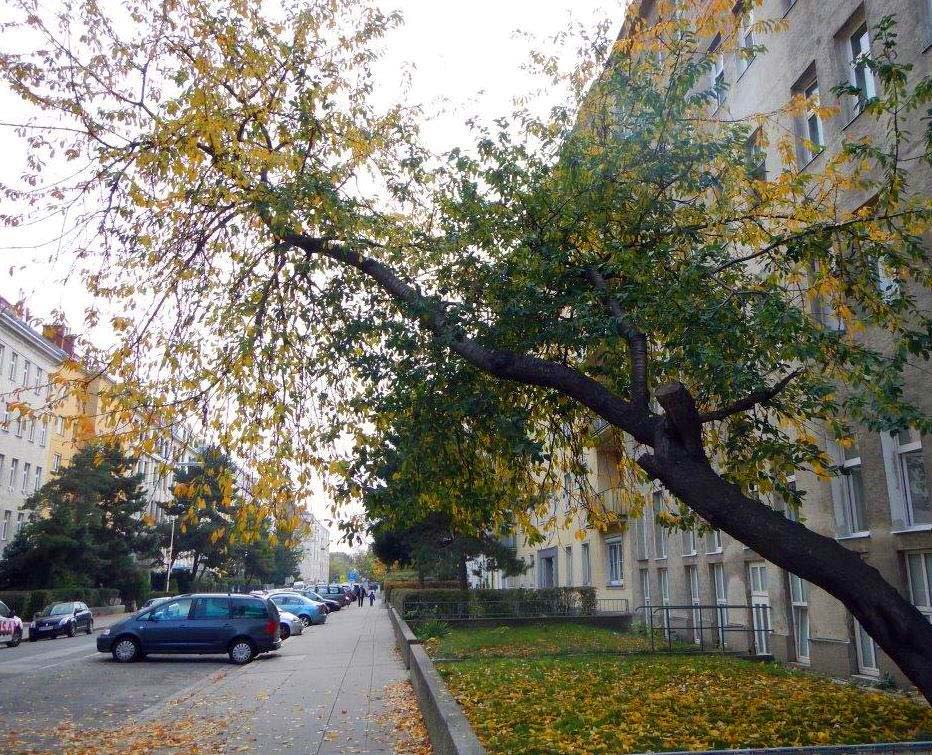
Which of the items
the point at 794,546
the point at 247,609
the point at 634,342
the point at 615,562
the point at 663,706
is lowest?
the point at 663,706

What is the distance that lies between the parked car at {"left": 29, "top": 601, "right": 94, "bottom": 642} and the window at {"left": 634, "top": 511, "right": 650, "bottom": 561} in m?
20.2

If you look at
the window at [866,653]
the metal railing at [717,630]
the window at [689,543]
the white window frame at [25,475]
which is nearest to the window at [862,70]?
the window at [866,653]

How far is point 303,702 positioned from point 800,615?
9395mm

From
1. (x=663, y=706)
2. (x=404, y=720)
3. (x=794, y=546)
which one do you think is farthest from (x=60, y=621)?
(x=794, y=546)

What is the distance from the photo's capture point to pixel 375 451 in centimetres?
1107

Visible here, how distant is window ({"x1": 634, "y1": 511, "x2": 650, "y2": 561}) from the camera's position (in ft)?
87.9

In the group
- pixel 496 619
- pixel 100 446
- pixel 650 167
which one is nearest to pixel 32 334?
pixel 496 619

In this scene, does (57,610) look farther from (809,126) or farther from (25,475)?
(809,126)

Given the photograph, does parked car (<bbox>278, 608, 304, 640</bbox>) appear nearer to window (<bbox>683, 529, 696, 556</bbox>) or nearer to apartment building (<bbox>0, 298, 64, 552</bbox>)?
window (<bbox>683, 529, 696, 556</bbox>)

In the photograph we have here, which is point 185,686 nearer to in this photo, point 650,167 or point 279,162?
point 279,162

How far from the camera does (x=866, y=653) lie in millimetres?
13922

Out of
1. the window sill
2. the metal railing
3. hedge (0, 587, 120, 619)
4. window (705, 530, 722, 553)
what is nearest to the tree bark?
the window sill

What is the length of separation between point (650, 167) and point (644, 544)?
18.9 metres

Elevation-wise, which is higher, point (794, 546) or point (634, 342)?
point (634, 342)
